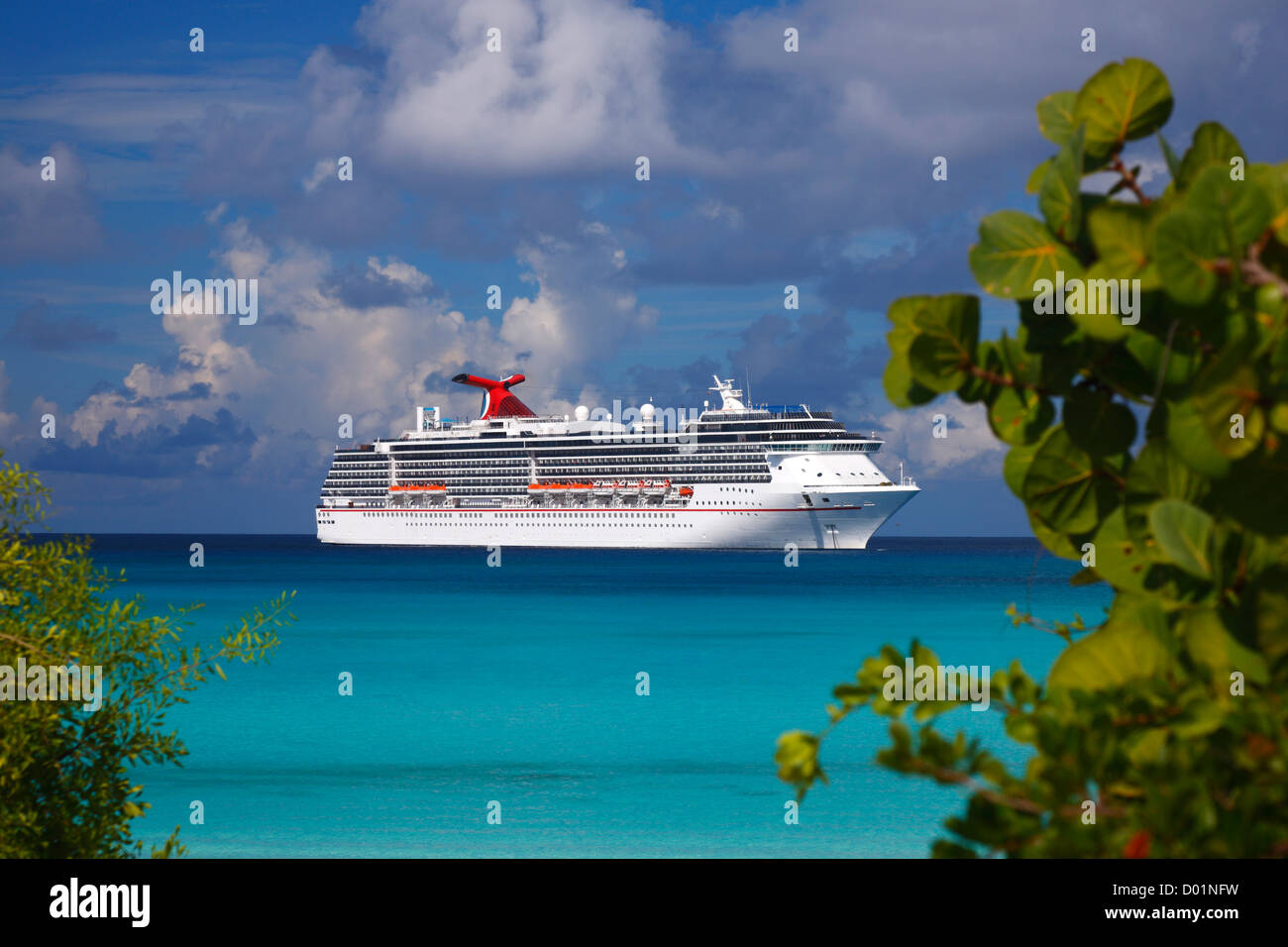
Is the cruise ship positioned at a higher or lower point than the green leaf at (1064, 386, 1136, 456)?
higher

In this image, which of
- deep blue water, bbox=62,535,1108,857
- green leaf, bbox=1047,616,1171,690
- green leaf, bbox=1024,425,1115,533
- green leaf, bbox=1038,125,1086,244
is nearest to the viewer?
green leaf, bbox=1047,616,1171,690

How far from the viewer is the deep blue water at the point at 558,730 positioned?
1471 cm

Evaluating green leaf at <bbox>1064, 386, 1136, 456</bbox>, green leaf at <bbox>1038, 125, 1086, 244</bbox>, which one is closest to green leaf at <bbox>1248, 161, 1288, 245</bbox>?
green leaf at <bbox>1038, 125, 1086, 244</bbox>

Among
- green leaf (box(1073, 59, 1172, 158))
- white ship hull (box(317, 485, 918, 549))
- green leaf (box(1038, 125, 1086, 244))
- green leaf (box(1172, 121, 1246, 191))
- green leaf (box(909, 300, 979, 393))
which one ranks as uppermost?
white ship hull (box(317, 485, 918, 549))

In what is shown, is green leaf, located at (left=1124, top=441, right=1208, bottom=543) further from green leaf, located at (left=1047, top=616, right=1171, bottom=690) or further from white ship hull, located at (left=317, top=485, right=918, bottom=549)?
white ship hull, located at (left=317, top=485, right=918, bottom=549)

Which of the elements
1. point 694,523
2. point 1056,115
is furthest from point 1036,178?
point 694,523

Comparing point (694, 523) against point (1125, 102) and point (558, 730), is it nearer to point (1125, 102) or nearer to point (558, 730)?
point (558, 730)

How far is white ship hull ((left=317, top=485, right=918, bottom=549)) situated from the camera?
213ft

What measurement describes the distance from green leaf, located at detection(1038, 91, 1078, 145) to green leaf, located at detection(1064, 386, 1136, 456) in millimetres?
514

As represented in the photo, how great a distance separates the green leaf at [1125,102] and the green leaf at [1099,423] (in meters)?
0.45

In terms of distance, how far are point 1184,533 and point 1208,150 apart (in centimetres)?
73

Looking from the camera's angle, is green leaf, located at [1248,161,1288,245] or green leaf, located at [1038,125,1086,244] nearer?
green leaf, located at [1248,161,1288,245]

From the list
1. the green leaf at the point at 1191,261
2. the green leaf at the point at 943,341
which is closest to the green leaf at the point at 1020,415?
the green leaf at the point at 943,341

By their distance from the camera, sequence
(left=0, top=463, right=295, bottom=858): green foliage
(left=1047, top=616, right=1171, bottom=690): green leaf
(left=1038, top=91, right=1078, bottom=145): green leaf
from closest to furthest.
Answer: (left=1047, top=616, right=1171, bottom=690): green leaf → (left=1038, top=91, right=1078, bottom=145): green leaf → (left=0, top=463, right=295, bottom=858): green foliage
